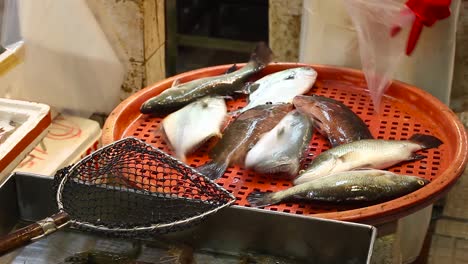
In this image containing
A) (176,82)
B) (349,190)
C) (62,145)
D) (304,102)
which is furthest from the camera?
(62,145)

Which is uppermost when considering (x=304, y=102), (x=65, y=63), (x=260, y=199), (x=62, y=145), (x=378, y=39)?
(x=378, y=39)

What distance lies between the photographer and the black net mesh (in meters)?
1.69

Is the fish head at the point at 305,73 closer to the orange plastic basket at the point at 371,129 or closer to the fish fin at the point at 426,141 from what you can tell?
the orange plastic basket at the point at 371,129

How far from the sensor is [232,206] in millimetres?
1697

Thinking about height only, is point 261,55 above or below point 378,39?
below

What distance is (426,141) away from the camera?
2297 millimetres

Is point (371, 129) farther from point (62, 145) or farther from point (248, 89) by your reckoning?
Result: point (62, 145)

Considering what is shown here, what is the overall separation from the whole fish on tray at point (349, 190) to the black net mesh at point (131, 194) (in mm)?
262

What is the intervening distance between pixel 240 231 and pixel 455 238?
237 centimetres

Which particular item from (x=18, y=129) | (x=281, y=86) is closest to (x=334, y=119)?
(x=281, y=86)

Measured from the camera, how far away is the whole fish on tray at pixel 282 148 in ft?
7.06

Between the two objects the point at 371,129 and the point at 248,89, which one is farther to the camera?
the point at 248,89

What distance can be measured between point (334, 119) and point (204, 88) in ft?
1.81

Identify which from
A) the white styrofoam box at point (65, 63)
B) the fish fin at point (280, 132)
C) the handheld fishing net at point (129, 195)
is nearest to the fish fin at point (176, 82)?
the fish fin at point (280, 132)
